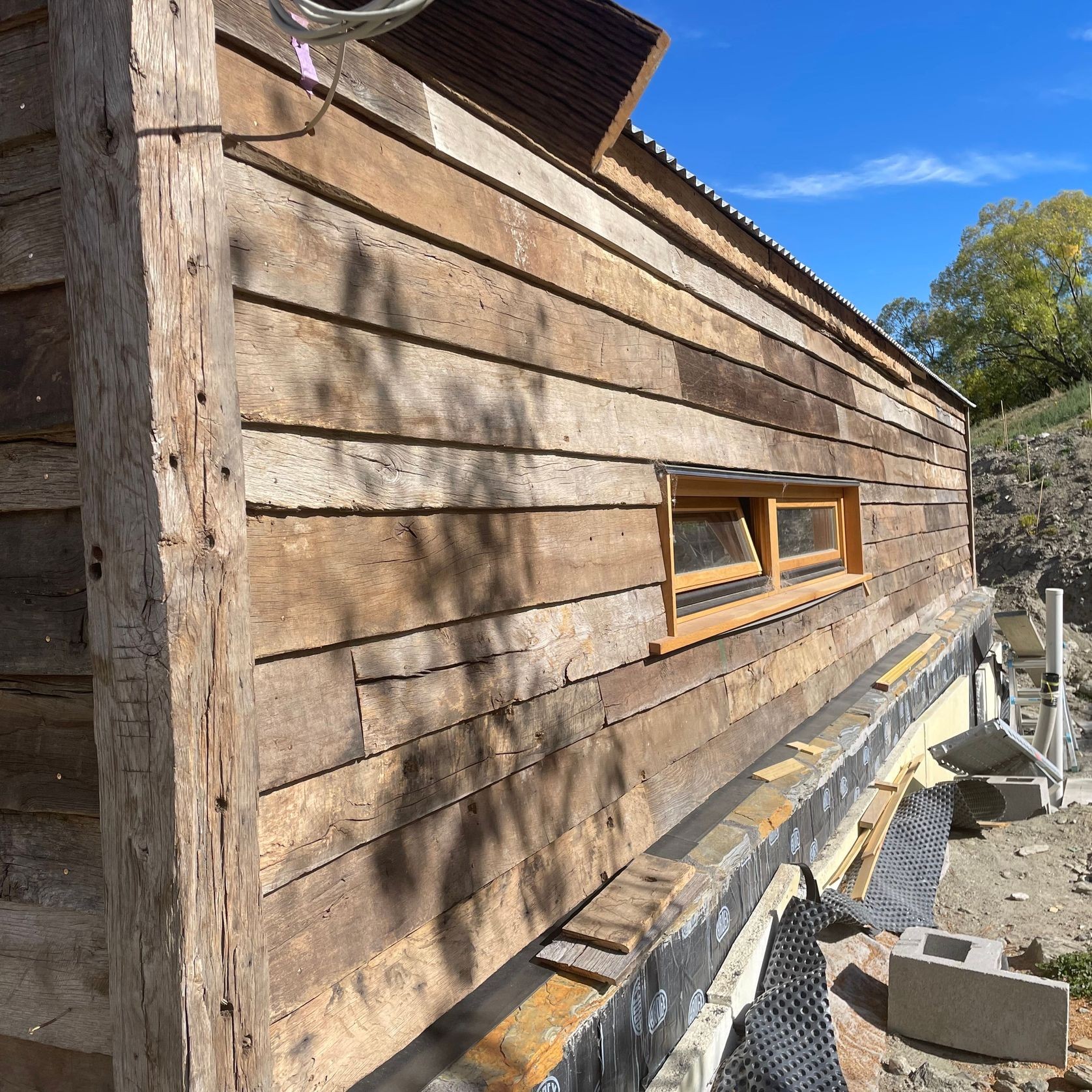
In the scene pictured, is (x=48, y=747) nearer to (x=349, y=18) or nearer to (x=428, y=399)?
(x=428, y=399)

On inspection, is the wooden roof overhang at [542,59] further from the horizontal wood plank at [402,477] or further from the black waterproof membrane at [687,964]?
the black waterproof membrane at [687,964]

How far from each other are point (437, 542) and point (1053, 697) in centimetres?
1249

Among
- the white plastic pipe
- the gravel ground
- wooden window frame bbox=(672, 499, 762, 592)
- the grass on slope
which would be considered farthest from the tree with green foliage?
wooden window frame bbox=(672, 499, 762, 592)

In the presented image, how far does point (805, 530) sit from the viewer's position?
5.54m

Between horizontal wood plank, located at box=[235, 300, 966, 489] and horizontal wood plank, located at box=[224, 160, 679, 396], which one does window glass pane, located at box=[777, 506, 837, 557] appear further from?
horizontal wood plank, located at box=[224, 160, 679, 396]

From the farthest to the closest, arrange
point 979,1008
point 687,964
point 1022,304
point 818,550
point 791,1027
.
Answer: point 1022,304 → point 818,550 → point 979,1008 → point 791,1027 → point 687,964

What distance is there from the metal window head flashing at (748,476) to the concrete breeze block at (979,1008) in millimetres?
2403

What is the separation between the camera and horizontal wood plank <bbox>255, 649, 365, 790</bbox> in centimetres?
156

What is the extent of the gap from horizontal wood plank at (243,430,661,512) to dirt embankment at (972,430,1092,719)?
57.0ft

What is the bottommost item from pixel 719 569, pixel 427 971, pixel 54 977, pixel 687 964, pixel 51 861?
pixel 687 964

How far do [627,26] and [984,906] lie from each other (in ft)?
22.6

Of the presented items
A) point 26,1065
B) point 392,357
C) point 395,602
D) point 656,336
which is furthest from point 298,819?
point 656,336

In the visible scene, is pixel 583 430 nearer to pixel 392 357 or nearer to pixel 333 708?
pixel 392 357

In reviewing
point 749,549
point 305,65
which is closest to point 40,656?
point 305,65
